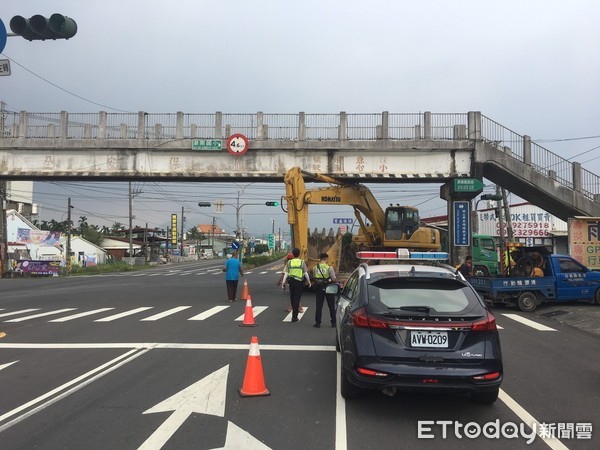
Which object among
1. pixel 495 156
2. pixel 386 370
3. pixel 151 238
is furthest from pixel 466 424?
pixel 151 238

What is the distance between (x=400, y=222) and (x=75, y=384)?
1542 centimetres

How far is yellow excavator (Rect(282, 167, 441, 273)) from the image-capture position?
1895 cm

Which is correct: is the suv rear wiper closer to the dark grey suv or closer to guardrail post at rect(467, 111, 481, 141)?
the dark grey suv

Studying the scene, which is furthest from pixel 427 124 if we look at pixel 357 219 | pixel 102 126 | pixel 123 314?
pixel 123 314

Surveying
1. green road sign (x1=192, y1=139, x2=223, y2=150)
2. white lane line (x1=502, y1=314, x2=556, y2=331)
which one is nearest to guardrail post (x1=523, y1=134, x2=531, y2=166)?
white lane line (x1=502, y1=314, x2=556, y2=331)

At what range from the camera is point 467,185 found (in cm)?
2159

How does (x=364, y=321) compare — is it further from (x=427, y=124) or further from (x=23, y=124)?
→ (x=23, y=124)

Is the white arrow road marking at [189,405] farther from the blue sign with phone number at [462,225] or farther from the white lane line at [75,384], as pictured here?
the blue sign with phone number at [462,225]

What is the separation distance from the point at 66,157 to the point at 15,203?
53.0 meters

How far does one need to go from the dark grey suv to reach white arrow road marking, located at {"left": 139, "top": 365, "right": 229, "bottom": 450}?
5.18 ft

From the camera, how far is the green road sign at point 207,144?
22250 mm

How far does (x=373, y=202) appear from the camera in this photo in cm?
2067

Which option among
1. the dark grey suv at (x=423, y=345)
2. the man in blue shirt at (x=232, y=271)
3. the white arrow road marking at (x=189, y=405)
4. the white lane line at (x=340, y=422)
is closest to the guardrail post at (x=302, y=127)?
the man in blue shirt at (x=232, y=271)

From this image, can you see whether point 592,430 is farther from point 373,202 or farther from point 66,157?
point 66,157
